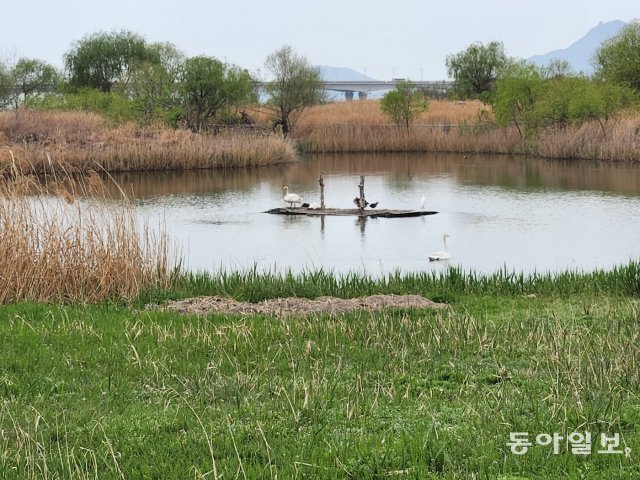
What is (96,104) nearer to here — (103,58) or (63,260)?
(103,58)

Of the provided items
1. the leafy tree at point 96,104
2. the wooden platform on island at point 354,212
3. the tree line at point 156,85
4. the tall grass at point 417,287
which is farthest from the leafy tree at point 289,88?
the tall grass at point 417,287

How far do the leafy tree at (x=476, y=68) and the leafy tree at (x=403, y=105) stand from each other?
1525cm

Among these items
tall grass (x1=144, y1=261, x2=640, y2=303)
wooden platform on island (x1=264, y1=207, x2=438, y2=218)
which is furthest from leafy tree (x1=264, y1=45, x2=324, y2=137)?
tall grass (x1=144, y1=261, x2=640, y2=303)

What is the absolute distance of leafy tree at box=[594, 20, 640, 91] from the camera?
45719 mm

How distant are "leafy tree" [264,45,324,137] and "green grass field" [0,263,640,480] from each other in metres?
44.5

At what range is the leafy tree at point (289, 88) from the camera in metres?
53.4

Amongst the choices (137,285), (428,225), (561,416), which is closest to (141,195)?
(428,225)

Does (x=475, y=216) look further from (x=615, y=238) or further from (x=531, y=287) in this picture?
(x=531, y=287)

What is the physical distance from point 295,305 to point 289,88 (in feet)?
147

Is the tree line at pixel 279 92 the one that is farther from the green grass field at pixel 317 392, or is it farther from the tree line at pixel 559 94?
the green grass field at pixel 317 392

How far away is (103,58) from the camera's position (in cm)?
6244

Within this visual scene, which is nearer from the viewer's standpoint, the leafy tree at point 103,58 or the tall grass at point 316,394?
the tall grass at point 316,394

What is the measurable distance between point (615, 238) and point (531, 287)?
9.48m

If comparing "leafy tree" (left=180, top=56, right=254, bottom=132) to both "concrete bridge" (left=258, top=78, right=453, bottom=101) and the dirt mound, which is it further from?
the dirt mound
